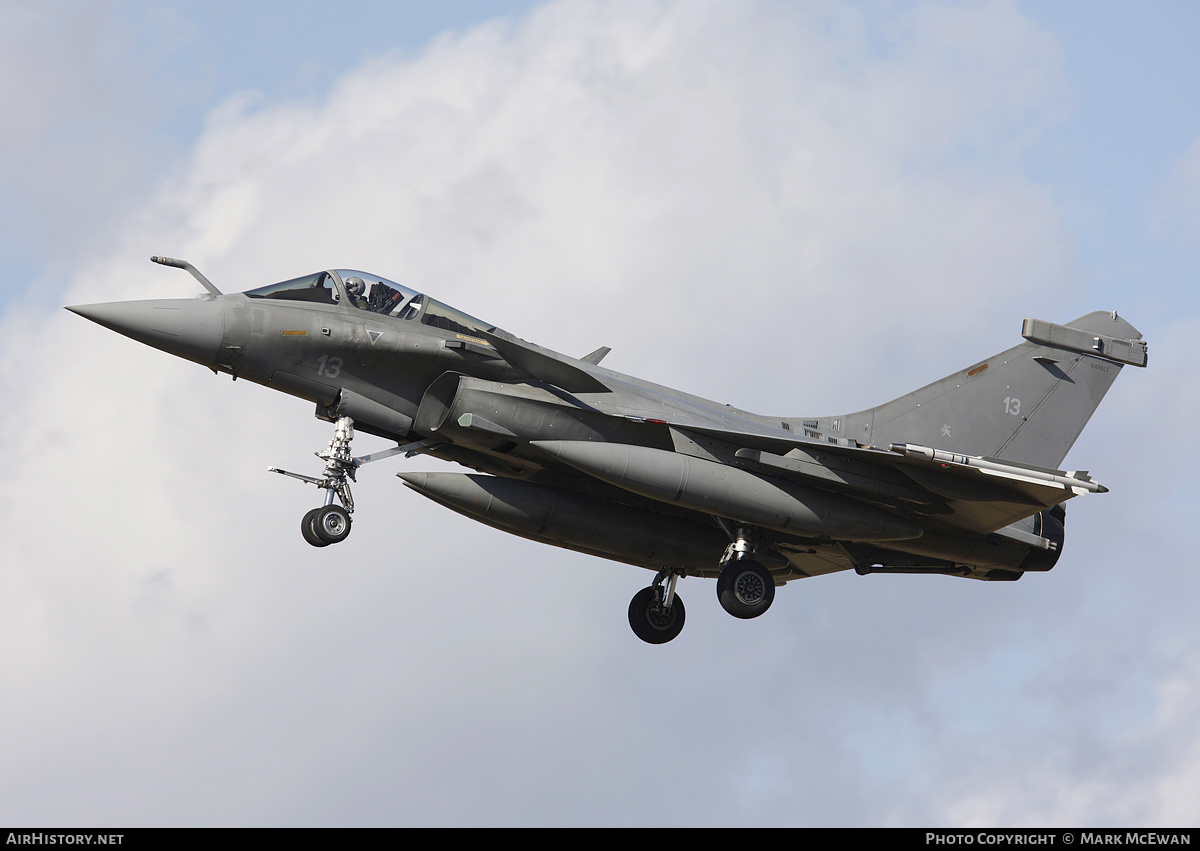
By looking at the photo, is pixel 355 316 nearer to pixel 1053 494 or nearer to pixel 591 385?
pixel 591 385

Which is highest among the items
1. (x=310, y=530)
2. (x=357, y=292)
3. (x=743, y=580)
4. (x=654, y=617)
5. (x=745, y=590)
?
(x=357, y=292)

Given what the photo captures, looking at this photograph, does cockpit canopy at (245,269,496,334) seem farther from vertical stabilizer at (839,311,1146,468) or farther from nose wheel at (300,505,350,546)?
vertical stabilizer at (839,311,1146,468)

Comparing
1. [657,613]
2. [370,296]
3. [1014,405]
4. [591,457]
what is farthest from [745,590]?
[370,296]

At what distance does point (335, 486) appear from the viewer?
717 inches

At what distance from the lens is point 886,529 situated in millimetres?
20078

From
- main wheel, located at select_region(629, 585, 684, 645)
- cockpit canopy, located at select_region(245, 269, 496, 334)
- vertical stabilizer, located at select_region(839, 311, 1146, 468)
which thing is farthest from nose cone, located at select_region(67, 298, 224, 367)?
vertical stabilizer, located at select_region(839, 311, 1146, 468)

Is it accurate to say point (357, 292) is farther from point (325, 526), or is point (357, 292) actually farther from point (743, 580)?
point (743, 580)

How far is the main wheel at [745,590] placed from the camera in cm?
2002

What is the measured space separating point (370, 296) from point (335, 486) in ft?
8.90

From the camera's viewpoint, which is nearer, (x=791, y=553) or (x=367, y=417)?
(x=367, y=417)
